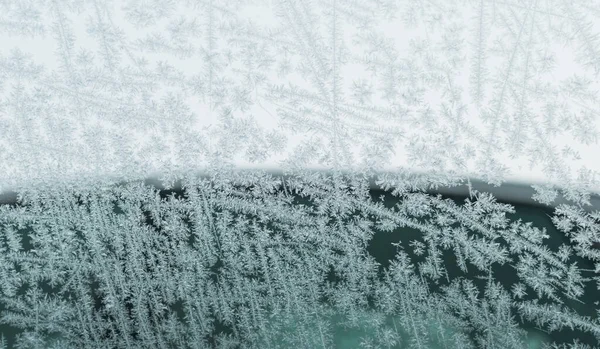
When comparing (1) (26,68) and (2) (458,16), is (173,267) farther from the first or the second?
(2) (458,16)

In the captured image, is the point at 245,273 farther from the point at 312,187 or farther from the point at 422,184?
the point at 422,184

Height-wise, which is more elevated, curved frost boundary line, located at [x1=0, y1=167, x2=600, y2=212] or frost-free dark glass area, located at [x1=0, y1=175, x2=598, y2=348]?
curved frost boundary line, located at [x1=0, y1=167, x2=600, y2=212]

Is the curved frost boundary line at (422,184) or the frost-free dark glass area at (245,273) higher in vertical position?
the curved frost boundary line at (422,184)

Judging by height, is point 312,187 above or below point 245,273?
above

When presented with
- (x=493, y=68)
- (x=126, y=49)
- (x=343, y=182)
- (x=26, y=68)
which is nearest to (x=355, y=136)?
(x=343, y=182)

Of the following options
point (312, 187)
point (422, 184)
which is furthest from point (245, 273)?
point (422, 184)
